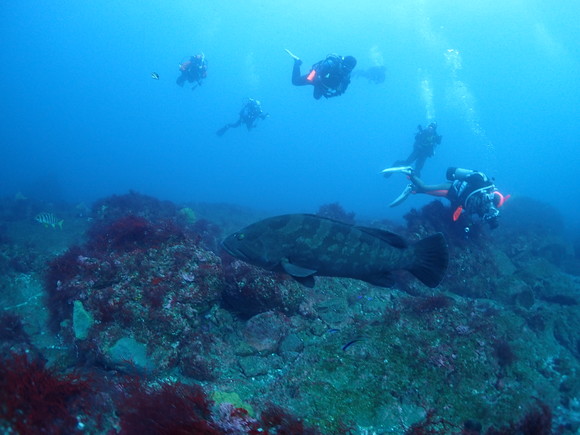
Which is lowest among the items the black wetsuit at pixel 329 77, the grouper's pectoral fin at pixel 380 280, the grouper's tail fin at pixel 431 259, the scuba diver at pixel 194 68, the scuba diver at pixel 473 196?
the grouper's pectoral fin at pixel 380 280

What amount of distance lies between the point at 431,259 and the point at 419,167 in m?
19.1

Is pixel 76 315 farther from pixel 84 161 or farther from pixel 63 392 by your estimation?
pixel 84 161

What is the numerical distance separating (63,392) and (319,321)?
14.0 ft

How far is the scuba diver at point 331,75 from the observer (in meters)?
15.1

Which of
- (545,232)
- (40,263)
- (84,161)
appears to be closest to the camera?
(40,263)

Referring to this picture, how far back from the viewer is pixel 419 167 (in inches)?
875

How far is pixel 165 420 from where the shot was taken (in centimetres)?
351

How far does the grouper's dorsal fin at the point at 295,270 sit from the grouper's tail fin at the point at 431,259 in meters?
1.76

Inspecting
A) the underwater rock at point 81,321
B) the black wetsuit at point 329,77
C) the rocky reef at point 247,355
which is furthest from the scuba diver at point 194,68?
the underwater rock at point 81,321

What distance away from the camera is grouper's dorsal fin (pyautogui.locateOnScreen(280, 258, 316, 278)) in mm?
4156

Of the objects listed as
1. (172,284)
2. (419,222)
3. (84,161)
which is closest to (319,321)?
(172,284)

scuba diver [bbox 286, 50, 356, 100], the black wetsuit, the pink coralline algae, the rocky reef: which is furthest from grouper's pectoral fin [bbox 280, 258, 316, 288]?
the black wetsuit

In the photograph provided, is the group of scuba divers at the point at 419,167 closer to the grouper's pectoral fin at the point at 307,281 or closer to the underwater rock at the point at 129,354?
the grouper's pectoral fin at the point at 307,281

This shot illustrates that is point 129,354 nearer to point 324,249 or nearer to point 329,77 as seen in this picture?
point 324,249
